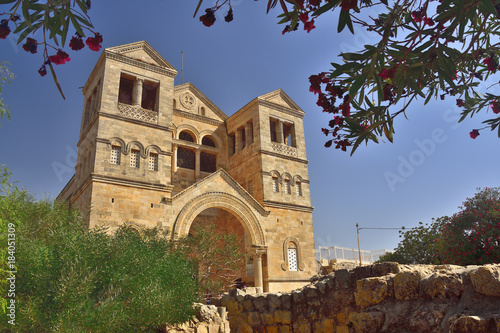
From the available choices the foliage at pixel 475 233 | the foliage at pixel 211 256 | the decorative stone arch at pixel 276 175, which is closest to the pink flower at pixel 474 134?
the foliage at pixel 475 233

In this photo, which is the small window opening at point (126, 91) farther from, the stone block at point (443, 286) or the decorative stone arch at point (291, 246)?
the stone block at point (443, 286)

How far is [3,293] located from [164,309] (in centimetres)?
225

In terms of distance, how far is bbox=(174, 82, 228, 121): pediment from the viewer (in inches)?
925

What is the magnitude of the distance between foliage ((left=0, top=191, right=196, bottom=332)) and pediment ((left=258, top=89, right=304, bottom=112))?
1732 cm

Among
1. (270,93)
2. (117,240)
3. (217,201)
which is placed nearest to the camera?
(117,240)

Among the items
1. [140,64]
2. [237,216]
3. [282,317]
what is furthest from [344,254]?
[282,317]

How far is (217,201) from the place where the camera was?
17.7 m

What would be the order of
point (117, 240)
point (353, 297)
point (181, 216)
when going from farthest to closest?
point (181, 216) → point (117, 240) → point (353, 297)

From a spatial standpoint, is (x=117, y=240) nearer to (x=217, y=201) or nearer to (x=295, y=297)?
(x=295, y=297)

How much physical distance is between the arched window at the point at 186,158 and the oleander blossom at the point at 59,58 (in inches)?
745

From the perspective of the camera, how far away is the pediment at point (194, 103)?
23.5 meters

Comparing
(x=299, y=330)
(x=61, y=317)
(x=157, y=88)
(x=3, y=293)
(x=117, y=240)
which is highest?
(x=157, y=88)

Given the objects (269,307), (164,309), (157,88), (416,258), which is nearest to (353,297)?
(269,307)

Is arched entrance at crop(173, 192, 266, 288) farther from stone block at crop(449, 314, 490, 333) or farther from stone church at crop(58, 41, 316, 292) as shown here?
stone block at crop(449, 314, 490, 333)
